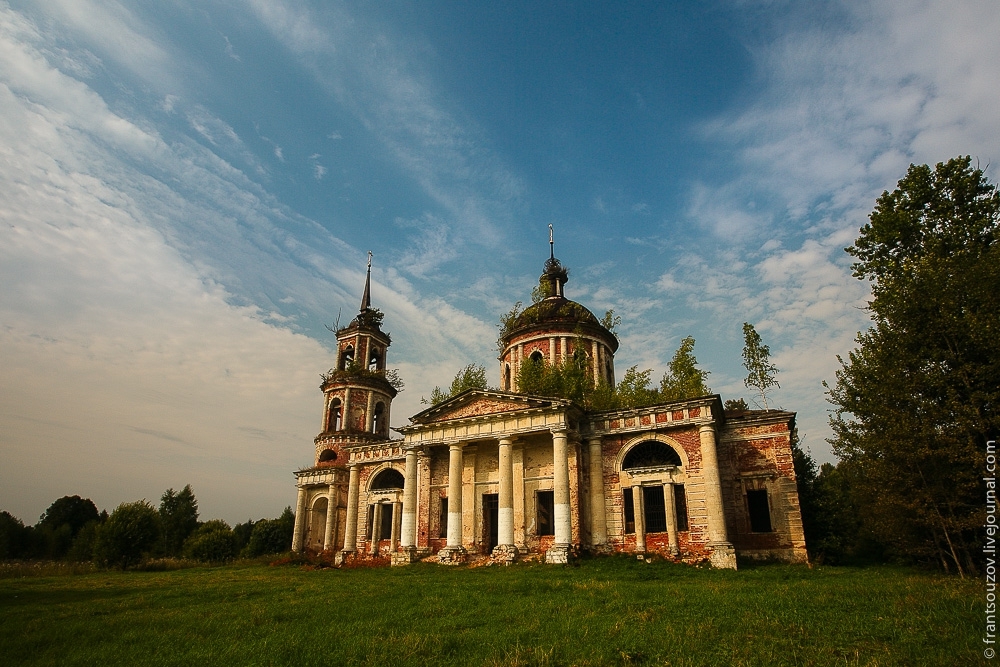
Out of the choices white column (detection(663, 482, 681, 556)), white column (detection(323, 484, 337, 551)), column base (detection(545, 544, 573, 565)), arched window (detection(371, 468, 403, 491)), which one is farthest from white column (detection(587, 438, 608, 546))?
white column (detection(323, 484, 337, 551))

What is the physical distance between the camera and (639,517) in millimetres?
19391

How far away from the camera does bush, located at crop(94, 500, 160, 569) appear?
2727cm

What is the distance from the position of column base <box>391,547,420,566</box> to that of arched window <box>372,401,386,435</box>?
10.3 metres

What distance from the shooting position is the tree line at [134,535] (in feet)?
90.6

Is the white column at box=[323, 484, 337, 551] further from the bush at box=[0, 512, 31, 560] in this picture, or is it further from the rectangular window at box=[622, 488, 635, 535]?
the bush at box=[0, 512, 31, 560]

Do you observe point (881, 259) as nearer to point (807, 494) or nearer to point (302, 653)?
point (807, 494)

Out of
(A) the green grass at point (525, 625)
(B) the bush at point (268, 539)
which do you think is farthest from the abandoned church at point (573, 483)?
(B) the bush at point (268, 539)

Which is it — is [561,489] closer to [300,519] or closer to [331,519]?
[331,519]

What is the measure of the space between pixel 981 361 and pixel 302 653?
15113 mm

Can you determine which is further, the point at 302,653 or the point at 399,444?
the point at 399,444

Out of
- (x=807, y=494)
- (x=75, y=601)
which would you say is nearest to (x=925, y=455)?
(x=807, y=494)

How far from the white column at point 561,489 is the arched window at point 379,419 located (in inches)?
588

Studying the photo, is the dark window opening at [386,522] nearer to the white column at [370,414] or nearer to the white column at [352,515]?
the white column at [352,515]

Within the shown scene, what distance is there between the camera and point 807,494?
72.9 feet
